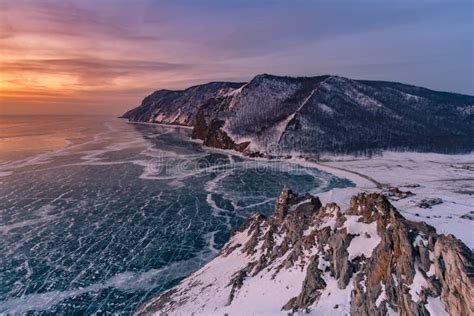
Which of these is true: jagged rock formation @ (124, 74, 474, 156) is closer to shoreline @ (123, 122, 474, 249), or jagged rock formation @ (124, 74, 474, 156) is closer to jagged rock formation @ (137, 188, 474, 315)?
shoreline @ (123, 122, 474, 249)

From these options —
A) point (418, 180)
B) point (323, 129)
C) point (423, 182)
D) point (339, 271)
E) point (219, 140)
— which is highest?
point (323, 129)

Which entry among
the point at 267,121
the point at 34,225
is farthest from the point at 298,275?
the point at 267,121

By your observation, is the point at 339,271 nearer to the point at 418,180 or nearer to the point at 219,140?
the point at 418,180

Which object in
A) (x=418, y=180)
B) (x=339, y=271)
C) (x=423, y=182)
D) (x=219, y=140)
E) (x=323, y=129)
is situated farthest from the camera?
(x=219, y=140)

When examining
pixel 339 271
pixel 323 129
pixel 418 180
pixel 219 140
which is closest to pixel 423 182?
pixel 418 180

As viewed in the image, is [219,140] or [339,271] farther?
[219,140]

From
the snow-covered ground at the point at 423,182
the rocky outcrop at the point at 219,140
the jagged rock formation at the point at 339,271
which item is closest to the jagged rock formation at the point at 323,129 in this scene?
the rocky outcrop at the point at 219,140

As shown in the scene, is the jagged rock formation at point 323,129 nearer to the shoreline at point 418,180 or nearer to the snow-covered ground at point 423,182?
the shoreline at point 418,180

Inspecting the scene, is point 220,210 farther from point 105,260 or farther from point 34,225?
point 34,225
